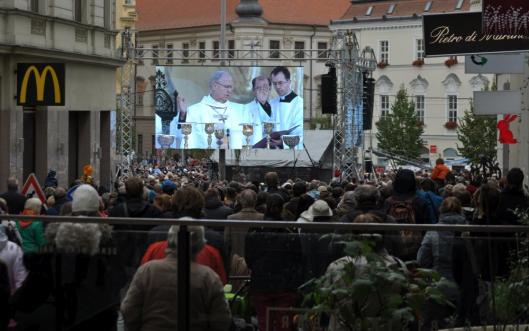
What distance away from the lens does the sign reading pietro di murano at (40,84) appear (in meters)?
25.2

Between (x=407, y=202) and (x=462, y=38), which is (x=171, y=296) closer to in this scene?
(x=462, y=38)

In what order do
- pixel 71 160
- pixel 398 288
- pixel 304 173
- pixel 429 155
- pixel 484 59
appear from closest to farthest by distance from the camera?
1. pixel 398 288
2. pixel 484 59
3. pixel 71 160
4. pixel 304 173
5. pixel 429 155

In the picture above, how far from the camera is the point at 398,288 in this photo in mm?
6707

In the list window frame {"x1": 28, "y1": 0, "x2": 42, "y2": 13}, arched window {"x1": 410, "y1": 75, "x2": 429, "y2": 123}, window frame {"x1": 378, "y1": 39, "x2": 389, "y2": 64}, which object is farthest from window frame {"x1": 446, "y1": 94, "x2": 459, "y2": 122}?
window frame {"x1": 28, "y1": 0, "x2": 42, "y2": 13}

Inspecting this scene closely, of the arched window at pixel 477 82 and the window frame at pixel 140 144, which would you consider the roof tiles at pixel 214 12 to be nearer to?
the window frame at pixel 140 144

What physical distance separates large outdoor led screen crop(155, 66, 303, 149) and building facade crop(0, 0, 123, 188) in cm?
754

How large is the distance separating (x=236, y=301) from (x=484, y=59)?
8.84 meters

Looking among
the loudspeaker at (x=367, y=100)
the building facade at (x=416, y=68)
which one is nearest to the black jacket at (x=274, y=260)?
the loudspeaker at (x=367, y=100)

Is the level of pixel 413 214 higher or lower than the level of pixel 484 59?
lower

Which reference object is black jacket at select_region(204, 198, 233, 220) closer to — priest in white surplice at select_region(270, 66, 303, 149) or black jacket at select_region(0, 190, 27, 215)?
black jacket at select_region(0, 190, 27, 215)

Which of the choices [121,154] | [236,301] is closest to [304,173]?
[121,154]

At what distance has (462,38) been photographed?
10.6m

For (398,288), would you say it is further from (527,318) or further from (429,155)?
(429,155)

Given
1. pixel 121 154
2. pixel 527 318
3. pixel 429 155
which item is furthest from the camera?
pixel 429 155
